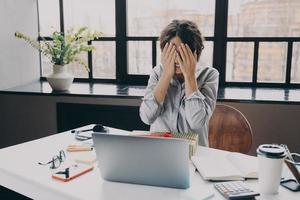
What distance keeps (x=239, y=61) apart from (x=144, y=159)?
2.04 metres

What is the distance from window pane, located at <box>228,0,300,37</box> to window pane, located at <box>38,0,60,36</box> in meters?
1.59

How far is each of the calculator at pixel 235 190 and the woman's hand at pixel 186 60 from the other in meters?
0.63

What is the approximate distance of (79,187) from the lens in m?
1.11

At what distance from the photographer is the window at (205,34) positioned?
2.76m

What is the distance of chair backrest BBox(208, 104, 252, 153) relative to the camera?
1865 millimetres

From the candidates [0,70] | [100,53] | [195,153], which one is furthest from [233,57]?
[0,70]

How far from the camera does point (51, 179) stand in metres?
1.18

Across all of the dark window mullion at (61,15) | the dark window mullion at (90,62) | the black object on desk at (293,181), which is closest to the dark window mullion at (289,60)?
the dark window mullion at (90,62)

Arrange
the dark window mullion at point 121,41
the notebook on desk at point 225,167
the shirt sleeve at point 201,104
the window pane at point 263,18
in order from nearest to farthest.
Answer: the notebook on desk at point 225,167, the shirt sleeve at point 201,104, the window pane at point 263,18, the dark window mullion at point 121,41

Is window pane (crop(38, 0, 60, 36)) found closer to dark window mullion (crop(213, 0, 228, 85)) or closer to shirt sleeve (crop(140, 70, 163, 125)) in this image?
dark window mullion (crop(213, 0, 228, 85))

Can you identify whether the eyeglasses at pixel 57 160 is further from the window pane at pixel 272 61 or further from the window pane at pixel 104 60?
the window pane at pixel 272 61

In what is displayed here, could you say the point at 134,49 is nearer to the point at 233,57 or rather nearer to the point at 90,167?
the point at 233,57

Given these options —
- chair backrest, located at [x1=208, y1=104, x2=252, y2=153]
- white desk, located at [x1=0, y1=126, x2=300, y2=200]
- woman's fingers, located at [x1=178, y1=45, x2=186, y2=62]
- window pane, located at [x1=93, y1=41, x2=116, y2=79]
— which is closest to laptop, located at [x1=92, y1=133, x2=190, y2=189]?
white desk, located at [x1=0, y1=126, x2=300, y2=200]

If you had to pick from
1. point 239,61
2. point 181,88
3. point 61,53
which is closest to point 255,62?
point 239,61
